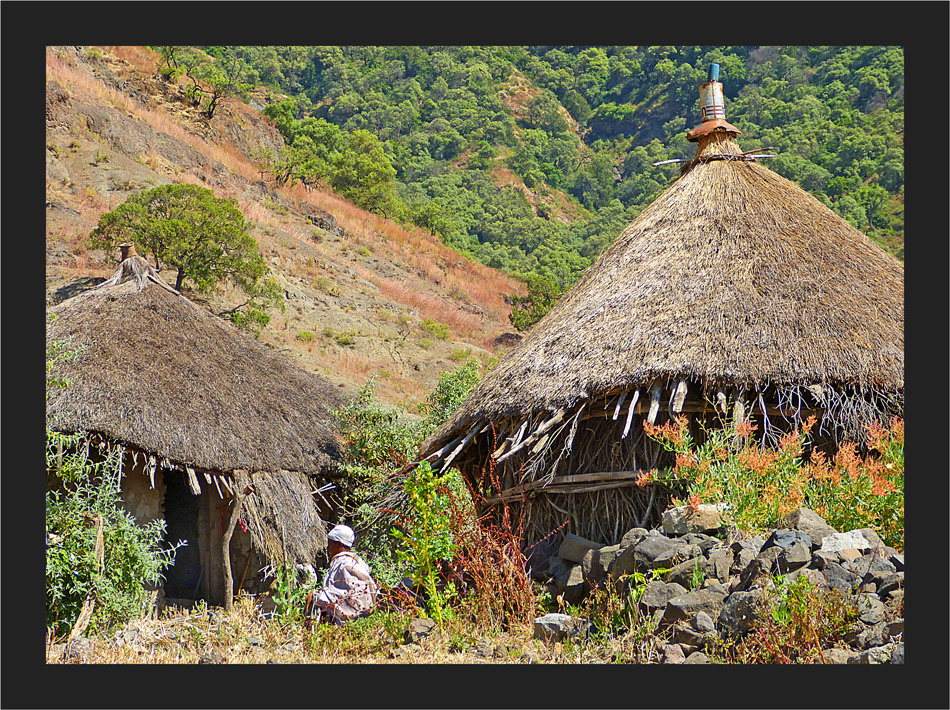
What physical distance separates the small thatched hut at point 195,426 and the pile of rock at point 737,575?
14.2 feet

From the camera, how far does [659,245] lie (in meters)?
8.44

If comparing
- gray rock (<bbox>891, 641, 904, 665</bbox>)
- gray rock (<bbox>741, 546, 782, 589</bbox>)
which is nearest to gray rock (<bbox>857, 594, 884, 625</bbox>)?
gray rock (<bbox>891, 641, 904, 665</bbox>)

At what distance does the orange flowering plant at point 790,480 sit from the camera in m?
5.82

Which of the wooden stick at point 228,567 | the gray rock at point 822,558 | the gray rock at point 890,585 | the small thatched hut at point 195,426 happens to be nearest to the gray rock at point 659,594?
the gray rock at point 822,558

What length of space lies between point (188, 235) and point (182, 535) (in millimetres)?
9533

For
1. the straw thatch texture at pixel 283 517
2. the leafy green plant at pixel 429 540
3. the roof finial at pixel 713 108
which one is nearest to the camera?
the leafy green plant at pixel 429 540

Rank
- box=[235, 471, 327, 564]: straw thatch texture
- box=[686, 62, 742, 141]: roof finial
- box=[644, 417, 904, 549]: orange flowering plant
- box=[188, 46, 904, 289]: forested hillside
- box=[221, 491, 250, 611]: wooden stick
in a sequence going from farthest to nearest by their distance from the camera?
box=[188, 46, 904, 289]: forested hillside < box=[686, 62, 742, 141]: roof finial < box=[235, 471, 327, 564]: straw thatch texture < box=[221, 491, 250, 611]: wooden stick < box=[644, 417, 904, 549]: orange flowering plant

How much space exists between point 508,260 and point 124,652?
114 ft

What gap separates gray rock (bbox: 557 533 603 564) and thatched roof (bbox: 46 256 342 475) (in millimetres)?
3621

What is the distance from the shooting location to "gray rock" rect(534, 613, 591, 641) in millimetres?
5574

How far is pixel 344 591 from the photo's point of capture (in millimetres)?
6227

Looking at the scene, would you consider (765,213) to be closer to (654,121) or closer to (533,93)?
(654,121)

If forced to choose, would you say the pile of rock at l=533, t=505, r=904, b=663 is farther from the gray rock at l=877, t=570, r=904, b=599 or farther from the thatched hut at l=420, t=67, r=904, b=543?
the thatched hut at l=420, t=67, r=904, b=543

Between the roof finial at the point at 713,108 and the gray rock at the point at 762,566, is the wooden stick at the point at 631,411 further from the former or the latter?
the roof finial at the point at 713,108
